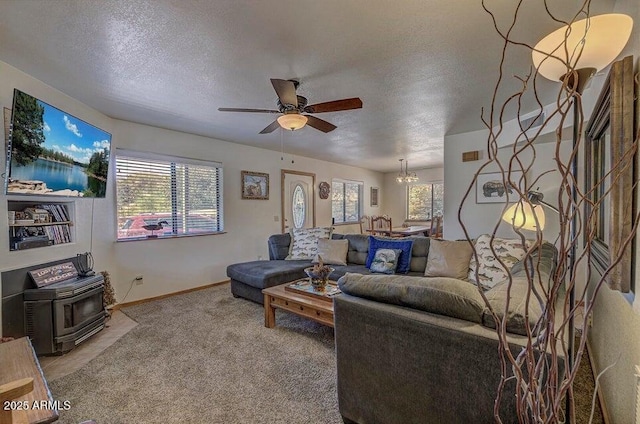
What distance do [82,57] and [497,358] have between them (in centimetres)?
320

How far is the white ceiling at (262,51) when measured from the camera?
1684 millimetres

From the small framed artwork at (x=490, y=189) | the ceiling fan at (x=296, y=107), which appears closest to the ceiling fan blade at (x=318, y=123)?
the ceiling fan at (x=296, y=107)

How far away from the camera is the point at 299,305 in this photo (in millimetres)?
2693

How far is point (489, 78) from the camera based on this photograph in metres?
2.56

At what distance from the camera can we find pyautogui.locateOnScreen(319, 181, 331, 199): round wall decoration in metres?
6.76

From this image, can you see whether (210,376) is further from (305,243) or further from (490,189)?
(490,189)

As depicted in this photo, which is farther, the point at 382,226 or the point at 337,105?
the point at 382,226

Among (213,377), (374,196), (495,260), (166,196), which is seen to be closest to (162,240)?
(166,196)

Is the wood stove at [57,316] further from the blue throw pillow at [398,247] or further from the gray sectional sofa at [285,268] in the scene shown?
the blue throw pillow at [398,247]

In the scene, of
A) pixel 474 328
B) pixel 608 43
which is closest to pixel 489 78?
pixel 608 43

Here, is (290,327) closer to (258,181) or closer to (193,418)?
(193,418)

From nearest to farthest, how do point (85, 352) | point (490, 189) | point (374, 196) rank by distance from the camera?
point (85, 352) < point (490, 189) < point (374, 196)

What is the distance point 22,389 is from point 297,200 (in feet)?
17.4

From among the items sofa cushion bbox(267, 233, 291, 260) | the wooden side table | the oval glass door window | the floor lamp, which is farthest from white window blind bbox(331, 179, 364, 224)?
the floor lamp
